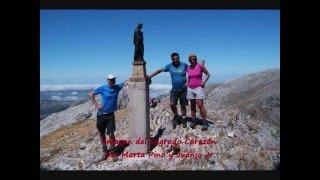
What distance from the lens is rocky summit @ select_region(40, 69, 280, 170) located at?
11711mm

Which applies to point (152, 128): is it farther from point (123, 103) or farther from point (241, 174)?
point (123, 103)

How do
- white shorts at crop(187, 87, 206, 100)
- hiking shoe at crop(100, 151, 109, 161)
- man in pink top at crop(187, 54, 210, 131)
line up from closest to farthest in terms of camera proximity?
man in pink top at crop(187, 54, 210, 131) → white shorts at crop(187, 87, 206, 100) → hiking shoe at crop(100, 151, 109, 161)

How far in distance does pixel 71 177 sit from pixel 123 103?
818cm

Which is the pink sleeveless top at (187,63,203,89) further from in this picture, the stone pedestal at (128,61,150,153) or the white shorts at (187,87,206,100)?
the stone pedestal at (128,61,150,153)

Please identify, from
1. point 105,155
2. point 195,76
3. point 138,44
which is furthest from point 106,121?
point 195,76

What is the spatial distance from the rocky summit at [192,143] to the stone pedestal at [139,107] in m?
0.41

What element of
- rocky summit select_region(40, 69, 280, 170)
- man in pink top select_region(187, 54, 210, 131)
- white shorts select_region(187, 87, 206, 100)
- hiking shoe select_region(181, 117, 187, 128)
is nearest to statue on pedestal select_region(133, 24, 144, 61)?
man in pink top select_region(187, 54, 210, 131)

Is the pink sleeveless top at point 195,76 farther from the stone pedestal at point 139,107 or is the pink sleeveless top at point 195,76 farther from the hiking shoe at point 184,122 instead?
the stone pedestal at point 139,107

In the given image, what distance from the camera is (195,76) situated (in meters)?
11.6

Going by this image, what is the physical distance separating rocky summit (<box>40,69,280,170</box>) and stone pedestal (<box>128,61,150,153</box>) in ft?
1.34

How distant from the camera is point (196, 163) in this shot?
1170cm

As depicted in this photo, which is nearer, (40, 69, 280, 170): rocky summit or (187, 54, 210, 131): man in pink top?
(187, 54, 210, 131): man in pink top

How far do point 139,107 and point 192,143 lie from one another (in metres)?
2.11

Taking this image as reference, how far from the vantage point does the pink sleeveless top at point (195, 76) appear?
37.8 ft
